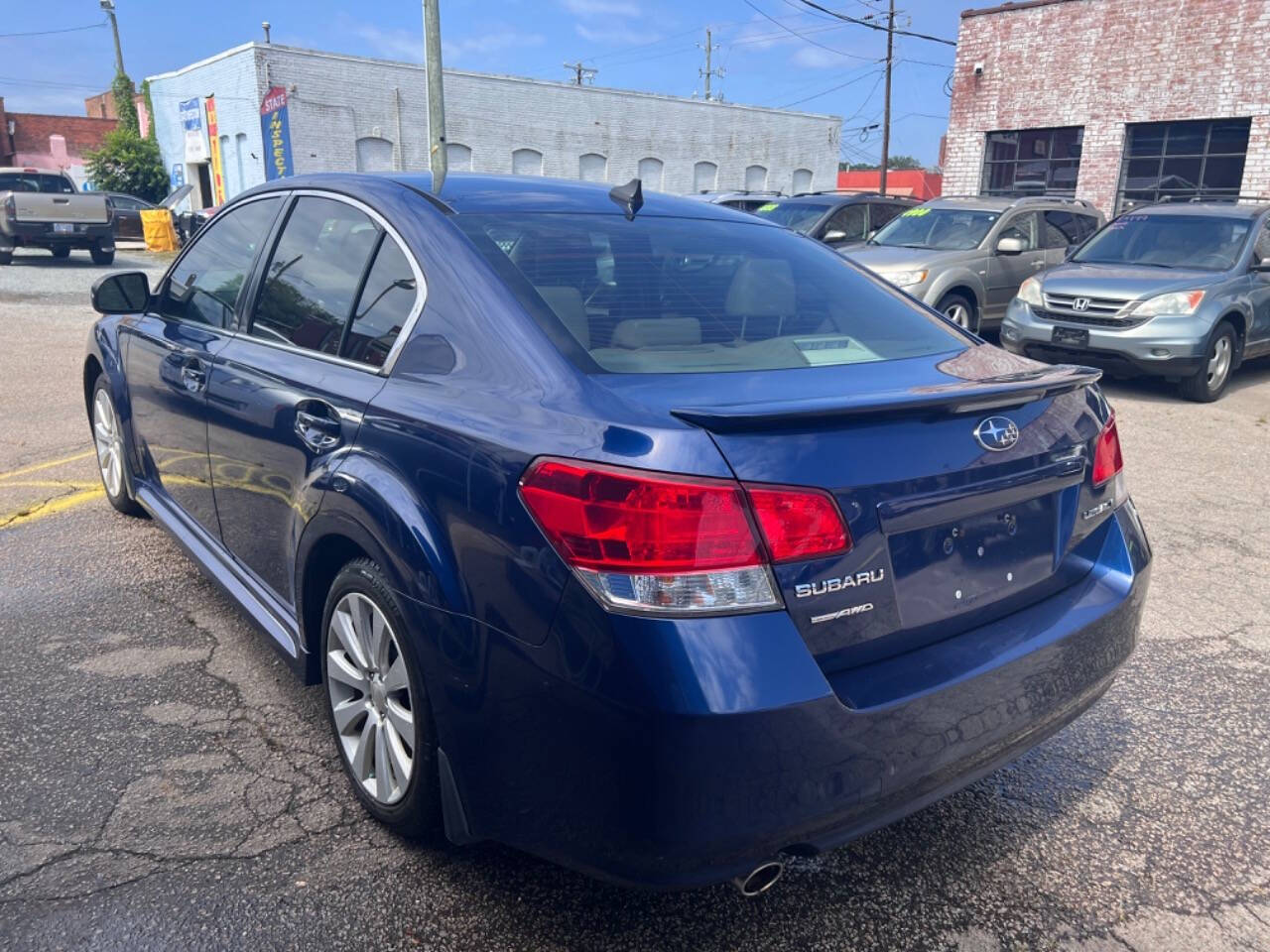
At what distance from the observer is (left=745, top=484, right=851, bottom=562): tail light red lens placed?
1904 mm

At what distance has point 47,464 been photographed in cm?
616

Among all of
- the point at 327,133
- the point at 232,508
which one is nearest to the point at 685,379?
the point at 232,508

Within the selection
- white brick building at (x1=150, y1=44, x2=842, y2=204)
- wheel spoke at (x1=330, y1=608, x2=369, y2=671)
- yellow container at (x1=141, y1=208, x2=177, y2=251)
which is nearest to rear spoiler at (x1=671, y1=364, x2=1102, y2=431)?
wheel spoke at (x1=330, y1=608, x2=369, y2=671)

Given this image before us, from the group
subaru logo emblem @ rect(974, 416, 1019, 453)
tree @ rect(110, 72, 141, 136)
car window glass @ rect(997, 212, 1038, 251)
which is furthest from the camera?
tree @ rect(110, 72, 141, 136)

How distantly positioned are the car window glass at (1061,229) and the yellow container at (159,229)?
67.6ft

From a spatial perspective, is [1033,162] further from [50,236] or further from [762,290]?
[762,290]

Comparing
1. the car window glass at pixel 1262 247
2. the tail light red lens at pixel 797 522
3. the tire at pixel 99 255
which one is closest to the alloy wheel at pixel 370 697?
the tail light red lens at pixel 797 522

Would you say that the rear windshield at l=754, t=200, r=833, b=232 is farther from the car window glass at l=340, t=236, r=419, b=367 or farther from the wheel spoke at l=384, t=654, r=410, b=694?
the wheel spoke at l=384, t=654, r=410, b=694

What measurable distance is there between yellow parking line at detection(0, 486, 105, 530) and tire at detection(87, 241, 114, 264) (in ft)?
56.3

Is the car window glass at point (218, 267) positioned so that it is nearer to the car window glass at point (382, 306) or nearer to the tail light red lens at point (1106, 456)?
the car window glass at point (382, 306)

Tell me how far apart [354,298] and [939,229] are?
33.1 feet

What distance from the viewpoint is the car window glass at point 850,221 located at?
42.9 feet

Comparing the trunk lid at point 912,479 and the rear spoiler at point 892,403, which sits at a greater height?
the rear spoiler at point 892,403

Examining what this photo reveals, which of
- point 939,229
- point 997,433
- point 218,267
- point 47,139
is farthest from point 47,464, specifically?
point 47,139
